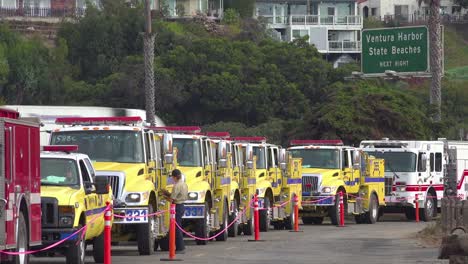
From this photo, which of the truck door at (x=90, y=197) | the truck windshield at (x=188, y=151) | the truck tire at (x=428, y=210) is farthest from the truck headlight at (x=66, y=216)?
the truck tire at (x=428, y=210)

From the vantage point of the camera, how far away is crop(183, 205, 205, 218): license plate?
1184 inches

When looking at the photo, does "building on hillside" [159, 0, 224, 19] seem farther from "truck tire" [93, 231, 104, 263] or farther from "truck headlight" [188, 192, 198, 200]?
"truck tire" [93, 231, 104, 263]

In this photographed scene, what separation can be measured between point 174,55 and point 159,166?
6113 centimetres

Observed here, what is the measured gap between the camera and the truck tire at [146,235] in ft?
86.4

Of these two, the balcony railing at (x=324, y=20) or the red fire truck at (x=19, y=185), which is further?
the balcony railing at (x=324, y=20)

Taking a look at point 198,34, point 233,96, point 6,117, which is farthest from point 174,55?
point 6,117

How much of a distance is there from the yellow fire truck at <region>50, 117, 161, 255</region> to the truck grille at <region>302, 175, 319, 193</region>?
13755 millimetres

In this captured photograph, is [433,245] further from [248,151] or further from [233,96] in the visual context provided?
[233,96]

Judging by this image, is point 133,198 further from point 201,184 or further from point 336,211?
point 336,211

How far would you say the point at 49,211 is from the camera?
22469 millimetres

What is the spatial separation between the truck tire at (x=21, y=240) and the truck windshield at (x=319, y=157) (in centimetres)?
2246

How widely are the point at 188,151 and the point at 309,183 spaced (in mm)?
10647

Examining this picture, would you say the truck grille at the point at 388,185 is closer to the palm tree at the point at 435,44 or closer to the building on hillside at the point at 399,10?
the palm tree at the point at 435,44

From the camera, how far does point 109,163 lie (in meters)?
27.0
